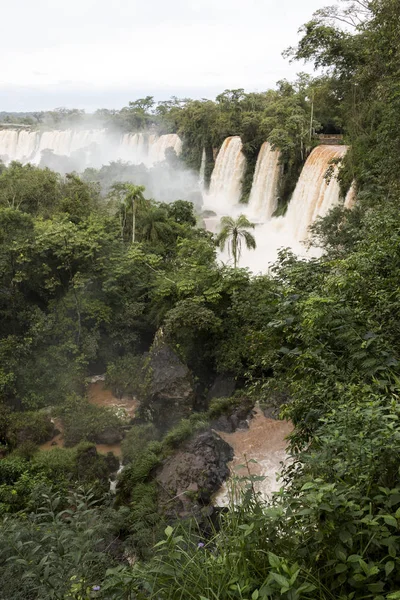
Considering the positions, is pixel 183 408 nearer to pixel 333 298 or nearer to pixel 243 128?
pixel 333 298

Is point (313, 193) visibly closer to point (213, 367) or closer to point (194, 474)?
point (213, 367)

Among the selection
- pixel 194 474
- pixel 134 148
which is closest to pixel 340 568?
pixel 194 474

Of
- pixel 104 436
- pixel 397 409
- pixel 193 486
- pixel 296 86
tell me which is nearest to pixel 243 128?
pixel 296 86

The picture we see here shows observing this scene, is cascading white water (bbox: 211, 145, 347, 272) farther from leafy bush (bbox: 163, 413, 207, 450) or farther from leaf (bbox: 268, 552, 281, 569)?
leaf (bbox: 268, 552, 281, 569)

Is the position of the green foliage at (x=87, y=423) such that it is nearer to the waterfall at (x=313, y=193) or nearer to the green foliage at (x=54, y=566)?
the green foliage at (x=54, y=566)

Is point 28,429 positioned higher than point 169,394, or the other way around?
point 169,394

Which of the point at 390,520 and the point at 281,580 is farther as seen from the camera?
the point at 390,520
